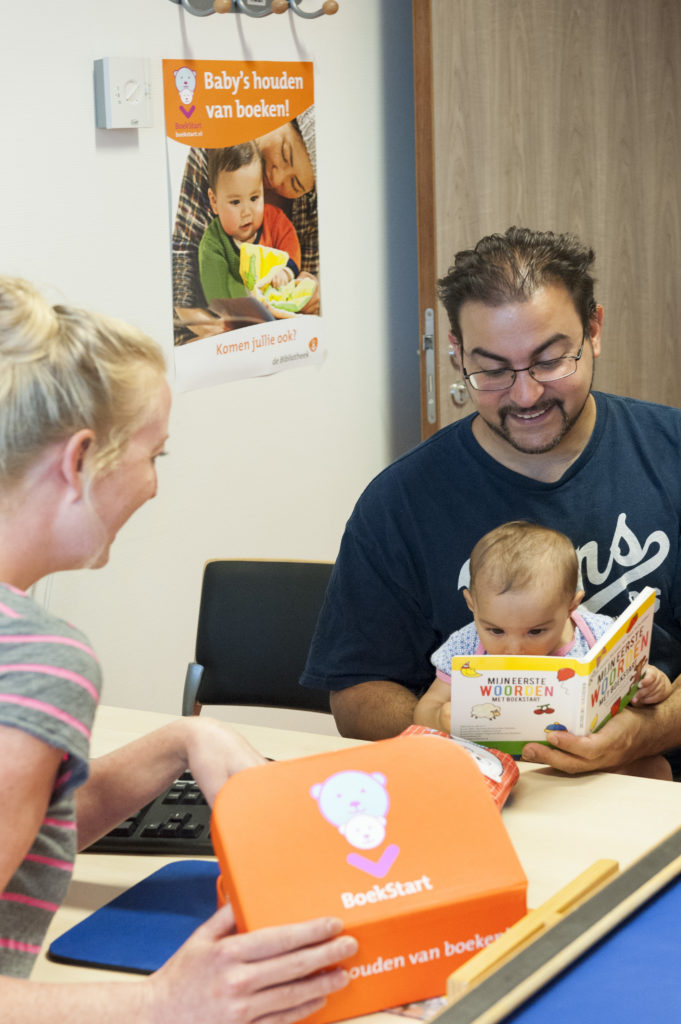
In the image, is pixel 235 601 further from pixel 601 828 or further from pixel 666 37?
pixel 666 37

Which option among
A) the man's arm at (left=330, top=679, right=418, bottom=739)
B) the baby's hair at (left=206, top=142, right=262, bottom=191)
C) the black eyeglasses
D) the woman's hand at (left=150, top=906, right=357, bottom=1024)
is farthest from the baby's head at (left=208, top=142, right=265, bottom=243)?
the woman's hand at (left=150, top=906, right=357, bottom=1024)

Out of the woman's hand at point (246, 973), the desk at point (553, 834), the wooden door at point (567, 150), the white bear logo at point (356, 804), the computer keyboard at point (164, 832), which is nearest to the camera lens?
the woman's hand at point (246, 973)

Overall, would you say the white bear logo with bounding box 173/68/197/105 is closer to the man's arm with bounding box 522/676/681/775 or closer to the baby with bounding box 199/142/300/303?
the baby with bounding box 199/142/300/303

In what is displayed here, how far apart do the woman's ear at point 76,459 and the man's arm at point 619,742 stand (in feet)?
2.54

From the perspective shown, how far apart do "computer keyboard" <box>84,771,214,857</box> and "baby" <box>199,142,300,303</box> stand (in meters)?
1.79

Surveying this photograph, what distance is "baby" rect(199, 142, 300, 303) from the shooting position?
291 centimetres

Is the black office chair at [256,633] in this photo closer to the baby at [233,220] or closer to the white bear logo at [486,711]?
the white bear logo at [486,711]

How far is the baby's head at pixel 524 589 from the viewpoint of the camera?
1688 millimetres

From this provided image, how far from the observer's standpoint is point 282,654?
7.29 feet

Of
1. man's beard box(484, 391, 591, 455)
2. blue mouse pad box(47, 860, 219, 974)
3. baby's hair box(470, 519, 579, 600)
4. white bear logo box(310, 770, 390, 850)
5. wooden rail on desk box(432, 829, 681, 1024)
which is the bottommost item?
blue mouse pad box(47, 860, 219, 974)

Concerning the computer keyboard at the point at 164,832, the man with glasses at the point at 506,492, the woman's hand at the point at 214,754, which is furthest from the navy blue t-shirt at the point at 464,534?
the woman's hand at the point at 214,754

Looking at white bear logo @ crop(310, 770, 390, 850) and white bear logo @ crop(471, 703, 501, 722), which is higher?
white bear logo @ crop(310, 770, 390, 850)

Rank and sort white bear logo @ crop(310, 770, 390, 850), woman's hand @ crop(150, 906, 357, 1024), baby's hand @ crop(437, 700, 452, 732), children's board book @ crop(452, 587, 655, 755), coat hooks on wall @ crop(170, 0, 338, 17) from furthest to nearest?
coat hooks on wall @ crop(170, 0, 338, 17) → baby's hand @ crop(437, 700, 452, 732) → children's board book @ crop(452, 587, 655, 755) → white bear logo @ crop(310, 770, 390, 850) → woman's hand @ crop(150, 906, 357, 1024)

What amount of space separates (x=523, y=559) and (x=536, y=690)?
0.93 ft
